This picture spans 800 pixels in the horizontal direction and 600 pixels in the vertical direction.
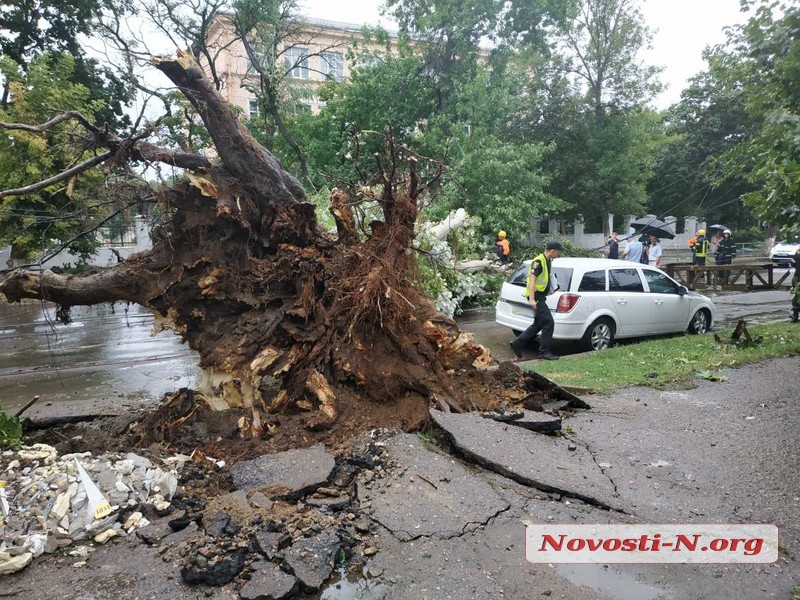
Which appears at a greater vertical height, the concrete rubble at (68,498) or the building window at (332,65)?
the building window at (332,65)

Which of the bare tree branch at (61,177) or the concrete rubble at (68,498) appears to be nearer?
the concrete rubble at (68,498)

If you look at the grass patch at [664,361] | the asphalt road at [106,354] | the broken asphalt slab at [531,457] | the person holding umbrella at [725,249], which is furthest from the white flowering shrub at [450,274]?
the person holding umbrella at [725,249]

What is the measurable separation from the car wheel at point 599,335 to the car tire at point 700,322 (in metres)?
2.27

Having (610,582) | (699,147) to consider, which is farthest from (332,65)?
(610,582)

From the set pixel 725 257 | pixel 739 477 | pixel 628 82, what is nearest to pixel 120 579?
pixel 739 477

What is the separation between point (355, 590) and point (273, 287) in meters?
3.51

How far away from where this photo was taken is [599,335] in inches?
380

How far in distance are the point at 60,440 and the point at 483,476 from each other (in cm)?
395

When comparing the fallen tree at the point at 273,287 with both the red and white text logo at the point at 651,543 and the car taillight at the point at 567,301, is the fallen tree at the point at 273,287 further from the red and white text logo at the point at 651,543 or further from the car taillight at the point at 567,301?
the car taillight at the point at 567,301

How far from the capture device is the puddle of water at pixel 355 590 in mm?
3006

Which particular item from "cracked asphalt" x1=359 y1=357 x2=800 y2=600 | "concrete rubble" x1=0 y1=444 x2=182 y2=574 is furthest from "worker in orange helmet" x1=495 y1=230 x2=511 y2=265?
"concrete rubble" x1=0 y1=444 x2=182 y2=574

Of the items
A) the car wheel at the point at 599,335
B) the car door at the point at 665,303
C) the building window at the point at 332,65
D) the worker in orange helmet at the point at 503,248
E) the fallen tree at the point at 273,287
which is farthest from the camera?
the building window at the point at 332,65

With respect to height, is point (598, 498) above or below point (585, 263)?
below

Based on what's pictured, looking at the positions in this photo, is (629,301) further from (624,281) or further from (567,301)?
(567,301)
